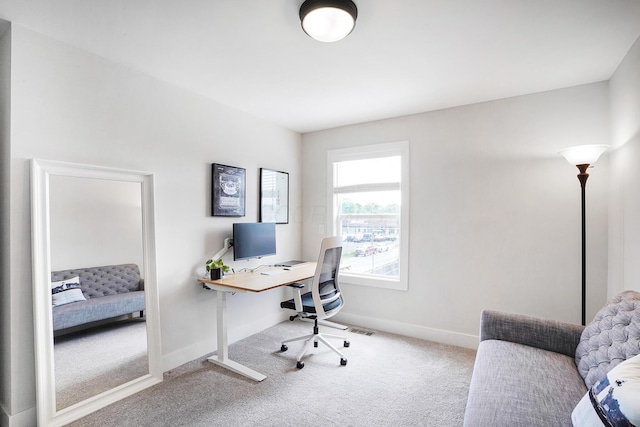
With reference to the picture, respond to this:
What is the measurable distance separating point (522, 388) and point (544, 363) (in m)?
0.39

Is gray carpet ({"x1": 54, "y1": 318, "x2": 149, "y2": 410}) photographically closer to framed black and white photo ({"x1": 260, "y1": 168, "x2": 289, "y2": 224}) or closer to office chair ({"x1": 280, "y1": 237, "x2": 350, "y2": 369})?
office chair ({"x1": 280, "y1": 237, "x2": 350, "y2": 369})

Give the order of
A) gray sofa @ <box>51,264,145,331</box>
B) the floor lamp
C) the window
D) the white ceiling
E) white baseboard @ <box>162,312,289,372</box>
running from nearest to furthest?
the white ceiling < gray sofa @ <box>51,264,145,331</box> < the floor lamp < white baseboard @ <box>162,312,289,372</box> < the window

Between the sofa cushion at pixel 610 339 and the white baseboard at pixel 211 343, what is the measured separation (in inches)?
110

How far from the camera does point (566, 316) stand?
268 centimetres

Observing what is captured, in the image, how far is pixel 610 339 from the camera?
4.98 feet

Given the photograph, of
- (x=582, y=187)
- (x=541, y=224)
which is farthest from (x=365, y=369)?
(x=582, y=187)

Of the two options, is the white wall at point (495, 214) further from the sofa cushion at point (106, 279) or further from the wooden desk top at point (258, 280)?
the sofa cushion at point (106, 279)

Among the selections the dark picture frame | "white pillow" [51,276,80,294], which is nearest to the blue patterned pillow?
"white pillow" [51,276,80,294]

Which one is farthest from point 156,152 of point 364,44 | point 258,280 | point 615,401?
point 615,401

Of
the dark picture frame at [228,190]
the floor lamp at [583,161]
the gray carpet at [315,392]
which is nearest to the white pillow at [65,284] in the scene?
the gray carpet at [315,392]

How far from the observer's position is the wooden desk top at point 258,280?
2549 mm

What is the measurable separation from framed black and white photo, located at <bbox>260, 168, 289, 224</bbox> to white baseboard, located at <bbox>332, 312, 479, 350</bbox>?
1.46 m

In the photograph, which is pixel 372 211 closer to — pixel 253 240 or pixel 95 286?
pixel 253 240

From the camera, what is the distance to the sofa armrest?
6.35 ft
